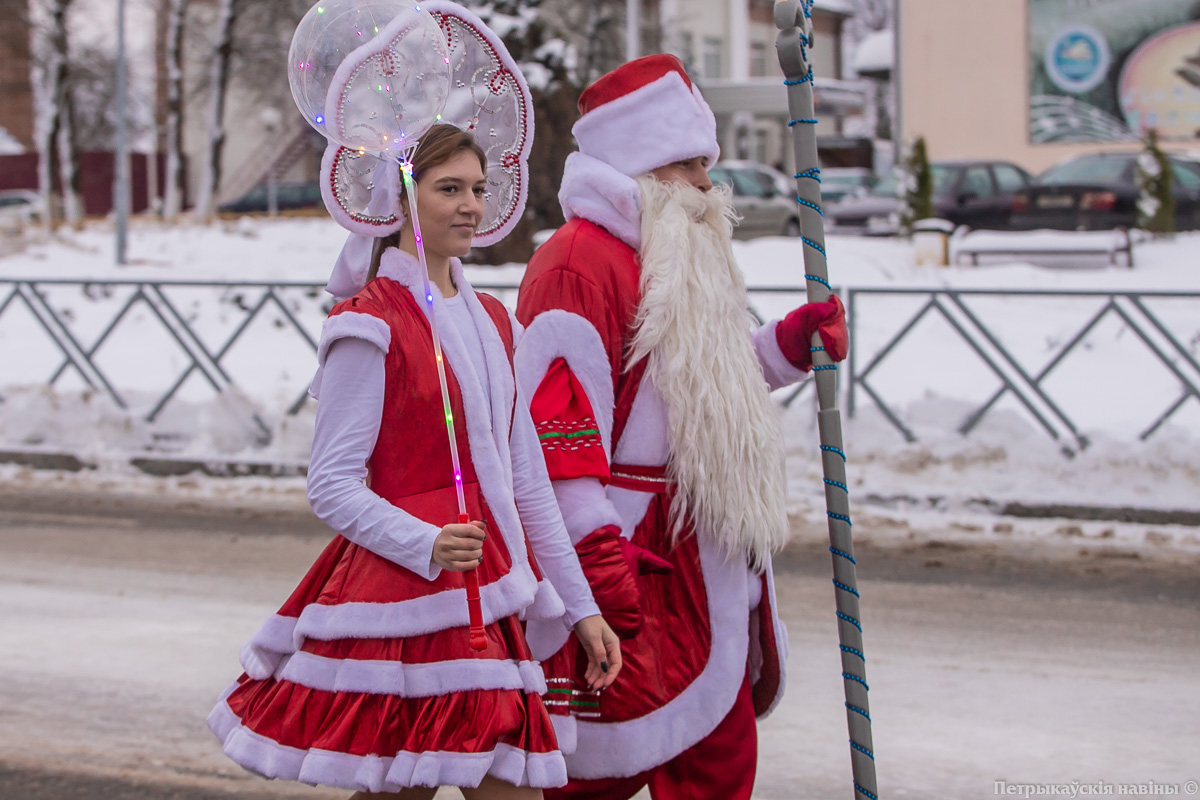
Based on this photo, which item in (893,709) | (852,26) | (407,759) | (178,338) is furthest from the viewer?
(852,26)

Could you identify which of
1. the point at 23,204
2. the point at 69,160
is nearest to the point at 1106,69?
the point at 69,160

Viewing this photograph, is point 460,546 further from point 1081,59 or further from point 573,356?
point 1081,59

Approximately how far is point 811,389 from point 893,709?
5.05 m

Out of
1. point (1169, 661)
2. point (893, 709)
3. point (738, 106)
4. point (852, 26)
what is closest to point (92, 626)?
point (893, 709)

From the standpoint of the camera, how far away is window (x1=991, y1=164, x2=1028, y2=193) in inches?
829

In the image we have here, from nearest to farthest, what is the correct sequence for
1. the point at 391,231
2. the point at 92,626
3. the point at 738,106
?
the point at 391,231, the point at 92,626, the point at 738,106

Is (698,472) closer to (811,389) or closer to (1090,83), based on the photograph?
(811,389)

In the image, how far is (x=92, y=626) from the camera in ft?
19.3

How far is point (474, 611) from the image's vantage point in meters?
2.53

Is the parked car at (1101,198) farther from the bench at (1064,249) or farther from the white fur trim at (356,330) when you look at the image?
the white fur trim at (356,330)

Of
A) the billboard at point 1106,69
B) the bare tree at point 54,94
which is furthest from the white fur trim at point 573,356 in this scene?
the bare tree at point 54,94

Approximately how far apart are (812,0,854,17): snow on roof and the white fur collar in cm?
5105

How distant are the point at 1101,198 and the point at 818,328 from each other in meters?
17.9

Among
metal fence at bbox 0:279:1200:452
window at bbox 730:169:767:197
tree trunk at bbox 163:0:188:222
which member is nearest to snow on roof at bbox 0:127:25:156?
tree trunk at bbox 163:0:188:222
